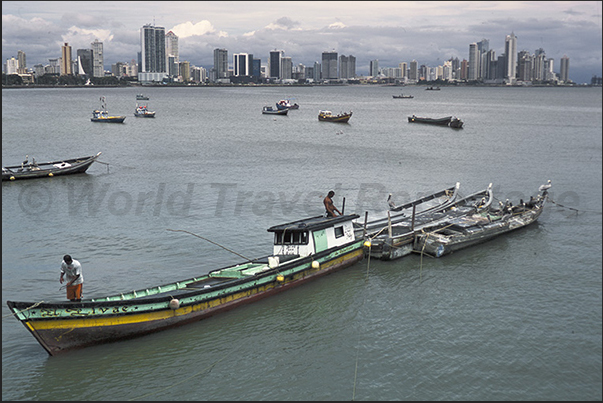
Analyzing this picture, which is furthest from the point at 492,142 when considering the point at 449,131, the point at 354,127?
the point at 354,127

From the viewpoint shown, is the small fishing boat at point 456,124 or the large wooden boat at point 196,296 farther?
the small fishing boat at point 456,124

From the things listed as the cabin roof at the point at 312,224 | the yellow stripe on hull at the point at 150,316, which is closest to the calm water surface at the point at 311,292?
the yellow stripe on hull at the point at 150,316

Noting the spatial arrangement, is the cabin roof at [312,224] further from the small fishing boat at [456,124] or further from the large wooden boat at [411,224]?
the small fishing boat at [456,124]

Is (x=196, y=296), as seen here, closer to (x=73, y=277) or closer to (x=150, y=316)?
(x=150, y=316)

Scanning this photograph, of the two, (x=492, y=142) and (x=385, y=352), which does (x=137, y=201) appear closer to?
(x=385, y=352)

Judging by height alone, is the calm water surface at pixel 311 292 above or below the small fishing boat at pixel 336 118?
below

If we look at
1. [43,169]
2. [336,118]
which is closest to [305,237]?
[43,169]

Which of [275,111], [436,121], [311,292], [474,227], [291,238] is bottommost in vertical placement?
[311,292]
